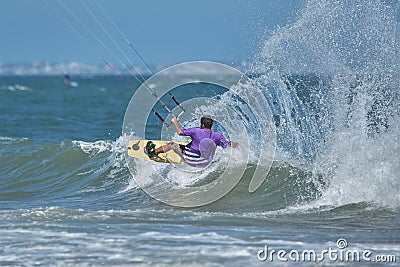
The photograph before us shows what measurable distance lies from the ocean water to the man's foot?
696mm

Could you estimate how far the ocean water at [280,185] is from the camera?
8.02 metres

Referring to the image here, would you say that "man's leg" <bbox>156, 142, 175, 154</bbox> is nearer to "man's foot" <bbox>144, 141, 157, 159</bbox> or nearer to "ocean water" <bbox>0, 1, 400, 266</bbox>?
"man's foot" <bbox>144, 141, 157, 159</bbox>

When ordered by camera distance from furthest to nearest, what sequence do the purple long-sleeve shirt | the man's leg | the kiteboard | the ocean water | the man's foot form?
1. the man's foot
2. the kiteboard
3. the man's leg
4. the purple long-sleeve shirt
5. the ocean water

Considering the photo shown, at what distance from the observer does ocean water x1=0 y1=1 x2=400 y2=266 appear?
8016mm

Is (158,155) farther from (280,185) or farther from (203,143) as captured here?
(280,185)

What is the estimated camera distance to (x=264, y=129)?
1458 centimetres

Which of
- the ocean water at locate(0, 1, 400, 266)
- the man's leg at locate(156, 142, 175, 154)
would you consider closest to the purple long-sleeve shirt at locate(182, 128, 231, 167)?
the man's leg at locate(156, 142, 175, 154)

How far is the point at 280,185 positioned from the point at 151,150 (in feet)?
8.02

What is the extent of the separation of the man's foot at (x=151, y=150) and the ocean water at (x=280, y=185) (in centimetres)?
70

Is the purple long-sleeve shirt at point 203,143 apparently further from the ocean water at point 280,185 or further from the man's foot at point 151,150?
the man's foot at point 151,150

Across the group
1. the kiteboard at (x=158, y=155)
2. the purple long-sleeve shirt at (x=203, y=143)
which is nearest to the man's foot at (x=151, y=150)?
the kiteboard at (x=158, y=155)

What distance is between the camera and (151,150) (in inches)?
508

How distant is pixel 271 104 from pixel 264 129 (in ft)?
2.46

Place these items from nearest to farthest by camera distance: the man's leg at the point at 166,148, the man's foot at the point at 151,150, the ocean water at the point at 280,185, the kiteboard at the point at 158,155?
the ocean water at the point at 280,185 < the man's leg at the point at 166,148 < the kiteboard at the point at 158,155 < the man's foot at the point at 151,150
